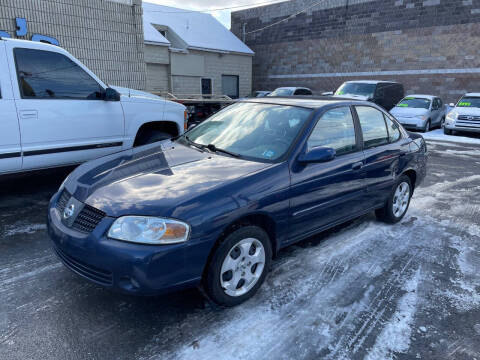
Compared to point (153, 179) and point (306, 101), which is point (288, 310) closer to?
point (153, 179)

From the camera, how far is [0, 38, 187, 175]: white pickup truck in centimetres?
432

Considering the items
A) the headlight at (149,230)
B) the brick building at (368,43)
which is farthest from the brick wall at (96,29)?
the brick building at (368,43)

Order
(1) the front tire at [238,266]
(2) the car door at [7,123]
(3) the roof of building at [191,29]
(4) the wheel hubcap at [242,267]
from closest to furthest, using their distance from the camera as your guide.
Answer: (1) the front tire at [238,266]
(4) the wheel hubcap at [242,267]
(2) the car door at [7,123]
(3) the roof of building at [191,29]

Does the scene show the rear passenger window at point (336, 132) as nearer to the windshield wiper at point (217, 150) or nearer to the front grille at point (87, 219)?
the windshield wiper at point (217, 150)

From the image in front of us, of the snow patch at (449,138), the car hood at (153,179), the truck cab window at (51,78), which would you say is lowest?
the snow patch at (449,138)

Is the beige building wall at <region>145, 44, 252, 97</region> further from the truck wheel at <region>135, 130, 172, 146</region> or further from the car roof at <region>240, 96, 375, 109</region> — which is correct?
the car roof at <region>240, 96, 375, 109</region>

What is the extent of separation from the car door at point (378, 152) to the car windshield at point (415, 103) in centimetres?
1197

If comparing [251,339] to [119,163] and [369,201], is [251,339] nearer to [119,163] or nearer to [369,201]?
[119,163]

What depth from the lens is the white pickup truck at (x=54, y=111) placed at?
170 inches

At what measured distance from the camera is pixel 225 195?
8.55 feet

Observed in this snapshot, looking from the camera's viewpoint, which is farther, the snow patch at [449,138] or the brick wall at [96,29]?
the snow patch at [449,138]

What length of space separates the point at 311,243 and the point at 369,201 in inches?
32.4

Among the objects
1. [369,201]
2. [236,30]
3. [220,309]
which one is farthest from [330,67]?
[220,309]

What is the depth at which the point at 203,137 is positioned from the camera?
12.5 ft
